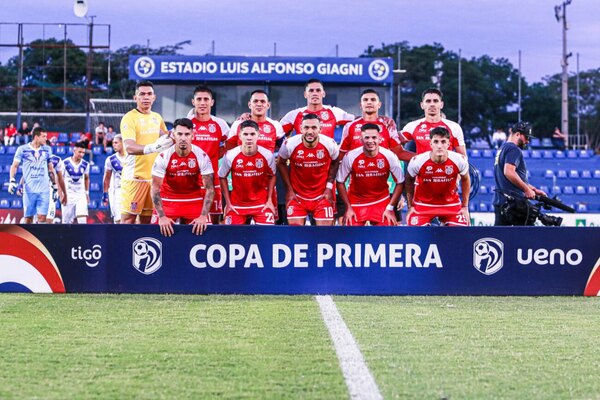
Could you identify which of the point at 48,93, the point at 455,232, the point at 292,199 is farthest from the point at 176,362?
the point at 48,93

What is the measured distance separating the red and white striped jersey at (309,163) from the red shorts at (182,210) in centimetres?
115

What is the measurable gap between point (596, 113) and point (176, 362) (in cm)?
7564

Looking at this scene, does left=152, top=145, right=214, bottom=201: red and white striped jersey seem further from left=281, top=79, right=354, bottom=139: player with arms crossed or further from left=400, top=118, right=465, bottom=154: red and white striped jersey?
left=400, top=118, right=465, bottom=154: red and white striped jersey

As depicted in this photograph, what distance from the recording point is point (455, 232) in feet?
34.1

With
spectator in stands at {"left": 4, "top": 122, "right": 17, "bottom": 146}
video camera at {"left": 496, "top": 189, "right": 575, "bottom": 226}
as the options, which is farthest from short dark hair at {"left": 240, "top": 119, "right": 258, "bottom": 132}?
spectator in stands at {"left": 4, "top": 122, "right": 17, "bottom": 146}

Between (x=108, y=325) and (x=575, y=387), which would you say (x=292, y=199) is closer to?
(x=108, y=325)

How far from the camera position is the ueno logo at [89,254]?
33.9 feet

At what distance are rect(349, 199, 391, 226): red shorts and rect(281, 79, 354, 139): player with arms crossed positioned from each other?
110cm

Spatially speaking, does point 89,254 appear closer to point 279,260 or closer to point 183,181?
point 183,181

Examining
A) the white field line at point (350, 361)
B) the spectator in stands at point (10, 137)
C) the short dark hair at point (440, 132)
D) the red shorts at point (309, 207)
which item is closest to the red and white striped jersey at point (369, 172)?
the red shorts at point (309, 207)

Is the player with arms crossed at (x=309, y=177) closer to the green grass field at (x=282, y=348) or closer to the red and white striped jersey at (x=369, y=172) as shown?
the red and white striped jersey at (x=369, y=172)

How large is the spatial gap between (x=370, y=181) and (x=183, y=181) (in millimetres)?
2182

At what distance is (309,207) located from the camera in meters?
11.7

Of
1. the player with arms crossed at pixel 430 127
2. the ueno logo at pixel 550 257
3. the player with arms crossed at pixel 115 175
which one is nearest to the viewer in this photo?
the ueno logo at pixel 550 257
